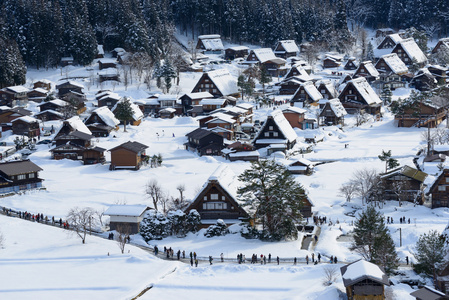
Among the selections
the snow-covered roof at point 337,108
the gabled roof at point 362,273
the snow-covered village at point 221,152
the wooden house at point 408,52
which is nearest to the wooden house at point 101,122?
the snow-covered village at point 221,152

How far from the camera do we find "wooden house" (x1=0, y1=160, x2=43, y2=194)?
141ft

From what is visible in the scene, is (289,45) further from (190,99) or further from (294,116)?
(294,116)

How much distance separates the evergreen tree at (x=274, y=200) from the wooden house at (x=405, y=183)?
8579mm

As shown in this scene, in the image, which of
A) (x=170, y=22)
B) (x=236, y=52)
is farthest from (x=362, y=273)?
(x=170, y=22)

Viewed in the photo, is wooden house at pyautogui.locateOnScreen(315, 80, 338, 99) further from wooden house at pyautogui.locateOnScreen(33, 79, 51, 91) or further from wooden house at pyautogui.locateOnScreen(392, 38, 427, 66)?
wooden house at pyautogui.locateOnScreen(33, 79, 51, 91)

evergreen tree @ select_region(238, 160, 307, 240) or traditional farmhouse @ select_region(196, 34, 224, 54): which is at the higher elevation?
traditional farmhouse @ select_region(196, 34, 224, 54)

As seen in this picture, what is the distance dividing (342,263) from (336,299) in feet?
12.2

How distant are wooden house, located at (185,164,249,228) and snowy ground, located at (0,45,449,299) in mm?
1799

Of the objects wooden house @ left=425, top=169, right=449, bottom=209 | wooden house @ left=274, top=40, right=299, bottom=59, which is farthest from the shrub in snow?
wooden house @ left=274, top=40, right=299, bottom=59

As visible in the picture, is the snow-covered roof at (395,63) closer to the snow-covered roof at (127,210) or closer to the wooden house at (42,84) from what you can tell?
the wooden house at (42,84)

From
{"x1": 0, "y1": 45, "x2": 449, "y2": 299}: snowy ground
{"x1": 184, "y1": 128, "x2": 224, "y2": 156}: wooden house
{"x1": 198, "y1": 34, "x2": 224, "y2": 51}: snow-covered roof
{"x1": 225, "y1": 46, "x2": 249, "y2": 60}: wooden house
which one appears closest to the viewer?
{"x1": 0, "y1": 45, "x2": 449, "y2": 299}: snowy ground

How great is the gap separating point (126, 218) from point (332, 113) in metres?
32.6

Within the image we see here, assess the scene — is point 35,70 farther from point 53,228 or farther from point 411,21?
point 411,21

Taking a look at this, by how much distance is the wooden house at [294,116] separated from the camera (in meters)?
60.3
